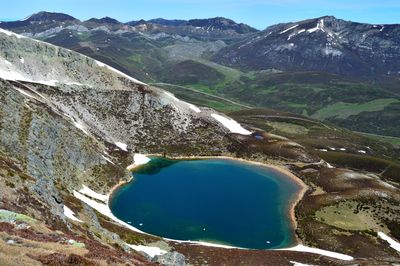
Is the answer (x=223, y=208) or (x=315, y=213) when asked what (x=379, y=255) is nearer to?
(x=315, y=213)

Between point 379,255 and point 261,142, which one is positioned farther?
point 261,142

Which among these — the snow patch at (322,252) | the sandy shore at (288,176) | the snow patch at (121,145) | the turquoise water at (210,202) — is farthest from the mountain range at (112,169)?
the turquoise water at (210,202)

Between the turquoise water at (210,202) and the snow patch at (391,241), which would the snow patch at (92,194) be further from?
the snow patch at (391,241)

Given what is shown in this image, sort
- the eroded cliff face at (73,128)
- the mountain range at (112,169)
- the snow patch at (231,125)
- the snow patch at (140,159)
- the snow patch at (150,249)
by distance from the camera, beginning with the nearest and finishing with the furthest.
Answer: the mountain range at (112,169)
the eroded cliff face at (73,128)
the snow patch at (150,249)
the snow patch at (140,159)
the snow patch at (231,125)

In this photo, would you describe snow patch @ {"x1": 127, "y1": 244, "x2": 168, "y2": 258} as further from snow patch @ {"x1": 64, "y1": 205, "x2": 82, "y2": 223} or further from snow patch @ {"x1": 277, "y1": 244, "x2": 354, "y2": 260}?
snow patch @ {"x1": 277, "y1": 244, "x2": 354, "y2": 260}

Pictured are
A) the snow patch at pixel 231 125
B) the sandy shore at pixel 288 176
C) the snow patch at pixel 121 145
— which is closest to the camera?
the sandy shore at pixel 288 176

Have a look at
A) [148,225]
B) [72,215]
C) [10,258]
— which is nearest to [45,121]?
[148,225]

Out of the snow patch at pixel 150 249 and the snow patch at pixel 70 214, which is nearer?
the snow patch at pixel 70 214

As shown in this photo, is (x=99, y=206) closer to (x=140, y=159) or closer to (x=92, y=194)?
(x=92, y=194)
